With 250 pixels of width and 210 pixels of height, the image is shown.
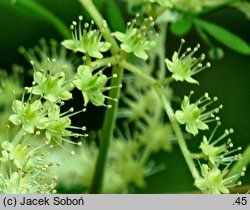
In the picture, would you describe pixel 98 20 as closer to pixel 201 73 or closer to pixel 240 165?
pixel 240 165

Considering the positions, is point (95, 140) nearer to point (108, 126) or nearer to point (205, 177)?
point (108, 126)

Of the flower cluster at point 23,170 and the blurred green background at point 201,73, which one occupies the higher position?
the blurred green background at point 201,73

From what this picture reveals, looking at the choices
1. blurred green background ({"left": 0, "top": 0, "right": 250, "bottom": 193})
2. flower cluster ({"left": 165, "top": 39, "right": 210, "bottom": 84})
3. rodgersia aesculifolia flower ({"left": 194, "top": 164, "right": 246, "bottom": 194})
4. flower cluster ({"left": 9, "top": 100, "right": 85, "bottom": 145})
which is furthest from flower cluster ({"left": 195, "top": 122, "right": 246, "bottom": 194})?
blurred green background ({"left": 0, "top": 0, "right": 250, "bottom": 193})

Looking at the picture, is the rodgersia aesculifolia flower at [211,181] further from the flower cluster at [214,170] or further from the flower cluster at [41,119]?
the flower cluster at [41,119]

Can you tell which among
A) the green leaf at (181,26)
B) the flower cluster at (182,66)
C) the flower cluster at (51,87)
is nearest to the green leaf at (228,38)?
the green leaf at (181,26)

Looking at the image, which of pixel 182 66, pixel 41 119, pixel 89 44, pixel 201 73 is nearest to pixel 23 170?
pixel 41 119

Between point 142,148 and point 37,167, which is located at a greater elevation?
point 142,148
